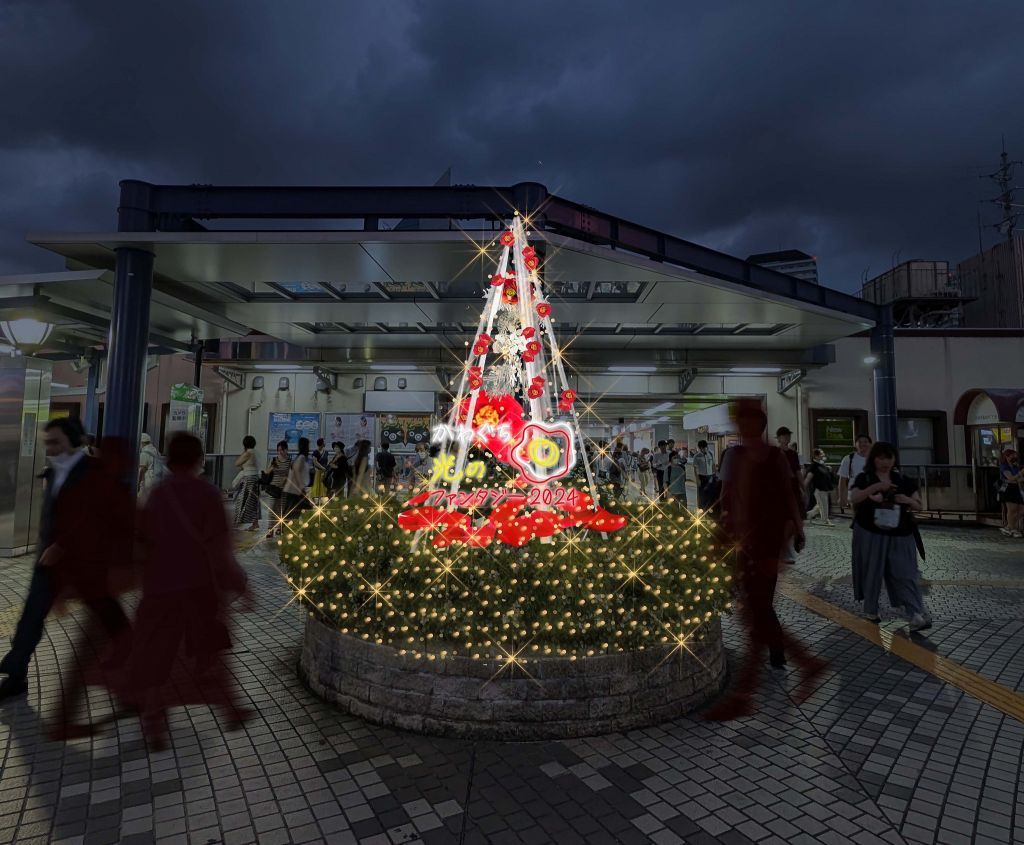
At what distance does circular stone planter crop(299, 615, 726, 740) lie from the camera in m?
3.52

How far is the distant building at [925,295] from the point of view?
2789cm

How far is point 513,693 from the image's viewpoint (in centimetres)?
354

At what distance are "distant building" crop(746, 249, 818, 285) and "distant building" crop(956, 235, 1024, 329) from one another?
8.03m

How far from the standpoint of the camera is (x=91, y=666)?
4.53 meters

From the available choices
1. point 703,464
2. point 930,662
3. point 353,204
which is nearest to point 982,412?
point 703,464

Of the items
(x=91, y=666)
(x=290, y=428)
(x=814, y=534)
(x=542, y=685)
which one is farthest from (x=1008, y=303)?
(x=91, y=666)

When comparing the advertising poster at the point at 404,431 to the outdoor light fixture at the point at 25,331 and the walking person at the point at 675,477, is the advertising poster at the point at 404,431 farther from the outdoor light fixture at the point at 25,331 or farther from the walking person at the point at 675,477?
the outdoor light fixture at the point at 25,331

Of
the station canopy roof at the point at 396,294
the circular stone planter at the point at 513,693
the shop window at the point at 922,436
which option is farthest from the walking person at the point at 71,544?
the shop window at the point at 922,436

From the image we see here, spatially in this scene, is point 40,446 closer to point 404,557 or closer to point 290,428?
point 404,557

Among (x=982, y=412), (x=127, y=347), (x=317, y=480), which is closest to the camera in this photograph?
(x=127, y=347)

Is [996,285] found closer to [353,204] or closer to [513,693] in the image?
[353,204]

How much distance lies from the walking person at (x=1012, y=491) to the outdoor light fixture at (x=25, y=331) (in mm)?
18813

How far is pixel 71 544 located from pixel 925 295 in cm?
3414

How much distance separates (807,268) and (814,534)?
20.0 metres
